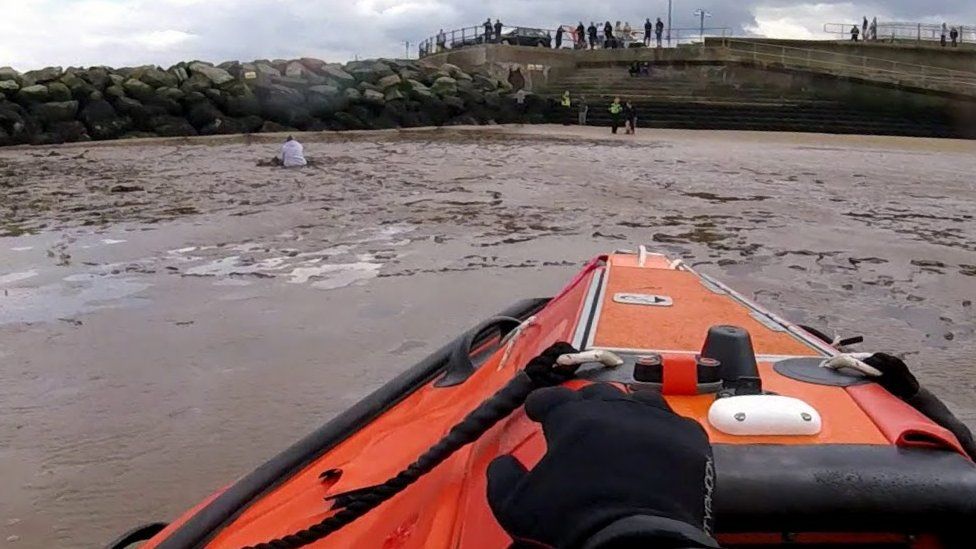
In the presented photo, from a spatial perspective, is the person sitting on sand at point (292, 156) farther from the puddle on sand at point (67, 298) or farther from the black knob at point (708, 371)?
the black knob at point (708, 371)

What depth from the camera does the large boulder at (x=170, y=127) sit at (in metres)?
21.8

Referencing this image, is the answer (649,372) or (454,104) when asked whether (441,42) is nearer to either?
(454,104)

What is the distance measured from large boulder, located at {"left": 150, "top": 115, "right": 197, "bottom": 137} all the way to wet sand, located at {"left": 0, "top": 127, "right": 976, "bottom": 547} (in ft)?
30.2

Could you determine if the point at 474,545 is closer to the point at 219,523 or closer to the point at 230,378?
the point at 219,523

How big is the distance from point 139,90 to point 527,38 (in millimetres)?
14287

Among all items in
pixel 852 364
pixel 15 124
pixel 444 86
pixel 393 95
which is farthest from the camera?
pixel 444 86

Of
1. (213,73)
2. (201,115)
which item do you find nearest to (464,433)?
(201,115)

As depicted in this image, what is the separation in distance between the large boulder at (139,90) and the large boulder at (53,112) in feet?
5.65

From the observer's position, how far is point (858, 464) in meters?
1.22

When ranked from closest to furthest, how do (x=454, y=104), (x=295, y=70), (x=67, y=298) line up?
1. (x=67, y=298)
2. (x=454, y=104)
3. (x=295, y=70)

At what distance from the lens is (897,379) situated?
62.5 inches

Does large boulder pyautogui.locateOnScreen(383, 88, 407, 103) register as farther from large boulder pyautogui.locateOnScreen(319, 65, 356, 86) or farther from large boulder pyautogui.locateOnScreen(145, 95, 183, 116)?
large boulder pyautogui.locateOnScreen(145, 95, 183, 116)

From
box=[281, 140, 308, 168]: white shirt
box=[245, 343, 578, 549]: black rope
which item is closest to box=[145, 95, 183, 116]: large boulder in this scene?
box=[281, 140, 308, 168]: white shirt

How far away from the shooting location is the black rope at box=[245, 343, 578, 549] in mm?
1495
